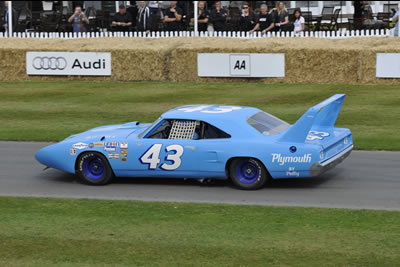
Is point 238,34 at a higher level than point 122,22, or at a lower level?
lower

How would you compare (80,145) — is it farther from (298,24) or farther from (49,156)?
(298,24)

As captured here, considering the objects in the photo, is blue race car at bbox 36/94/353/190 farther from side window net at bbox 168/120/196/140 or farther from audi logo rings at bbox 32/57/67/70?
audi logo rings at bbox 32/57/67/70

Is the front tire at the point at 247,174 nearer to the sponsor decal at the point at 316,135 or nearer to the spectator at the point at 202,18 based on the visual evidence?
the sponsor decal at the point at 316,135

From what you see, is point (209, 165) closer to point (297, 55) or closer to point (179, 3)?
point (297, 55)

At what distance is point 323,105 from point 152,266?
492 centimetres

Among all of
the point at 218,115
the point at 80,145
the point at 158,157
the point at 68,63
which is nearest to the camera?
the point at 158,157

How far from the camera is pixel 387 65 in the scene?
925 inches

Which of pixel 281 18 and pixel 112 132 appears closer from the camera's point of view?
pixel 112 132

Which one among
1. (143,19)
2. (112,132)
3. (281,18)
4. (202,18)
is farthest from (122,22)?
(112,132)

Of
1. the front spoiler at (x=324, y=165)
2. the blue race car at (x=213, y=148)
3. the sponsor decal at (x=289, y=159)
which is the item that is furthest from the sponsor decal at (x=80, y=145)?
the front spoiler at (x=324, y=165)

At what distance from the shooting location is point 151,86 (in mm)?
25266

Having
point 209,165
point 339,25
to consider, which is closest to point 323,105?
point 209,165

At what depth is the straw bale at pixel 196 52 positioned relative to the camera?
23875mm

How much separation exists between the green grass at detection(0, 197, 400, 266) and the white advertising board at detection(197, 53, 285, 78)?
44.7 feet
